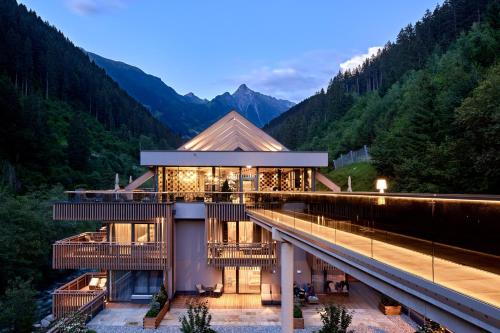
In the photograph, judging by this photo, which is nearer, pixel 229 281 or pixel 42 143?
pixel 229 281

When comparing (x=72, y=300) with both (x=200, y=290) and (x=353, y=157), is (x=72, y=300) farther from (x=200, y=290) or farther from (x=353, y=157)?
(x=353, y=157)

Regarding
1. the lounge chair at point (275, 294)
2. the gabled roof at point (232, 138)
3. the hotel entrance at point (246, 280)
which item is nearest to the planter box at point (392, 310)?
the lounge chair at point (275, 294)

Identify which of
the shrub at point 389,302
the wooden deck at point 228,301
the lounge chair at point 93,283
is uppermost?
the lounge chair at point 93,283

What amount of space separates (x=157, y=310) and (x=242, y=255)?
4.42 m

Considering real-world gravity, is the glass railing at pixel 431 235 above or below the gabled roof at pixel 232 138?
below

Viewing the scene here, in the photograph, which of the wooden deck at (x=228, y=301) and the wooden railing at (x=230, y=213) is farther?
the wooden railing at (x=230, y=213)

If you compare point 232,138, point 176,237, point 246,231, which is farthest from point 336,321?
point 232,138

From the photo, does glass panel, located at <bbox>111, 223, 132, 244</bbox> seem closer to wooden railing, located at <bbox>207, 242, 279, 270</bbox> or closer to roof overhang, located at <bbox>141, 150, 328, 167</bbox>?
roof overhang, located at <bbox>141, 150, 328, 167</bbox>

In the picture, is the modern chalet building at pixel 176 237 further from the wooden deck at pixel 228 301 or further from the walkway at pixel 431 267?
the walkway at pixel 431 267

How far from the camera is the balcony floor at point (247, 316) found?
14516mm

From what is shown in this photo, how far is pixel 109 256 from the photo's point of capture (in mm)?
17250

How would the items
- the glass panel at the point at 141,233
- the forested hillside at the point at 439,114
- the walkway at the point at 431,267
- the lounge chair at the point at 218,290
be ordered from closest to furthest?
the walkway at the point at 431,267, the lounge chair at the point at 218,290, the glass panel at the point at 141,233, the forested hillside at the point at 439,114

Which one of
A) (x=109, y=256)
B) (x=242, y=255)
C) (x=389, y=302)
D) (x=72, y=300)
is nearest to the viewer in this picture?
(x=389, y=302)

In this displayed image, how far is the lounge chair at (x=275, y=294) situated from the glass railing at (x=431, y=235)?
910cm
